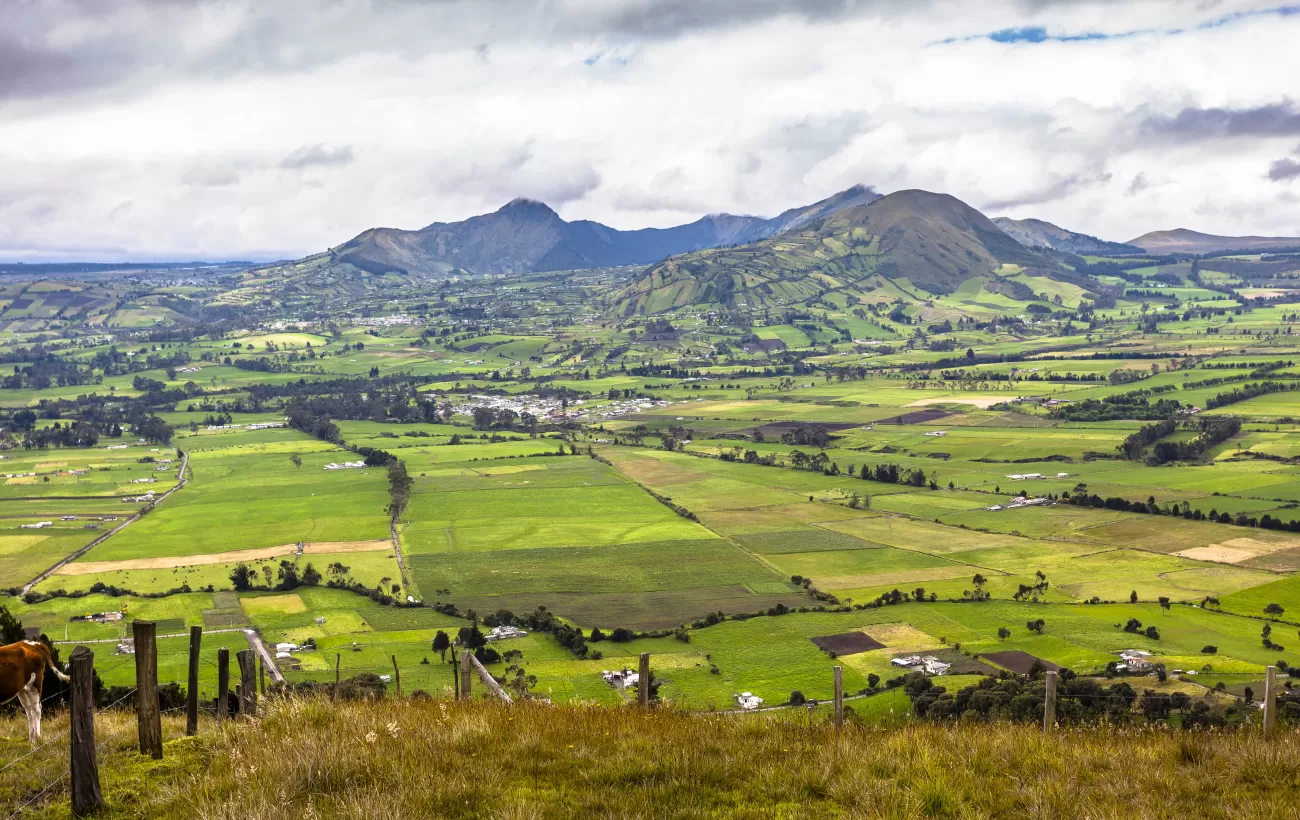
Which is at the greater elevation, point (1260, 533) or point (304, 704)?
→ point (304, 704)

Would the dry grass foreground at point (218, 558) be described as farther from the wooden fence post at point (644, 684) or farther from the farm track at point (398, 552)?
the wooden fence post at point (644, 684)

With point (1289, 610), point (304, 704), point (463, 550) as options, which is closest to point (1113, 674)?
point (1289, 610)

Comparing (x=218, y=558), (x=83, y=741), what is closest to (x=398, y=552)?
(x=218, y=558)

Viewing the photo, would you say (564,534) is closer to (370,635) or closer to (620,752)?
(370,635)

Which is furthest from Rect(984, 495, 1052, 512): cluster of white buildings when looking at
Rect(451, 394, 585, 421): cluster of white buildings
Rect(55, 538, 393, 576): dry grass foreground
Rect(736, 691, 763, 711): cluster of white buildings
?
Rect(451, 394, 585, 421): cluster of white buildings

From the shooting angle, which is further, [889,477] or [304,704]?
[889,477]

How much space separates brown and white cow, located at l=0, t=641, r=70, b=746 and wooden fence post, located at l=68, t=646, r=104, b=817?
4568 mm

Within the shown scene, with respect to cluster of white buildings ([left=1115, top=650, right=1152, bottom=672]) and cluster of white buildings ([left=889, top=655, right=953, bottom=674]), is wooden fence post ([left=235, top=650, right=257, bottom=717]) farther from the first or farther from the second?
cluster of white buildings ([left=1115, top=650, right=1152, bottom=672])

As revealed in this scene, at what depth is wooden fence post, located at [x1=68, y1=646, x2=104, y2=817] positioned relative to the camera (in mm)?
8633

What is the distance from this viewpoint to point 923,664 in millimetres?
51969

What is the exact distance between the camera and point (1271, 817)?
855cm

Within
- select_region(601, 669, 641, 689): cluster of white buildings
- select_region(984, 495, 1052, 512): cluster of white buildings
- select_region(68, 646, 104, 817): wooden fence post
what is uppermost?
select_region(68, 646, 104, 817): wooden fence post

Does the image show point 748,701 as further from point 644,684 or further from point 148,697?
point 148,697

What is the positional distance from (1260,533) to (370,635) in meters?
71.0
